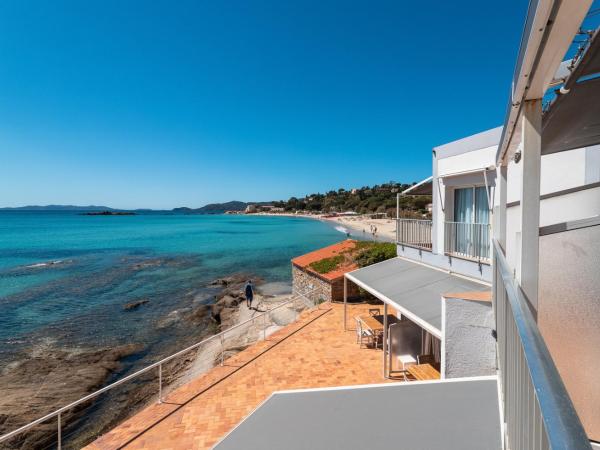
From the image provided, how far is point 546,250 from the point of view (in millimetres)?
2936

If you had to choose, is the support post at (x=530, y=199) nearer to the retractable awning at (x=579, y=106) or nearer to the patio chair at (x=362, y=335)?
the retractable awning at (x=579, y=106)

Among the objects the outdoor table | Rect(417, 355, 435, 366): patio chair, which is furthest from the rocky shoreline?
the outdoor table

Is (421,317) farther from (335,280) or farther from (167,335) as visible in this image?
(167,335)

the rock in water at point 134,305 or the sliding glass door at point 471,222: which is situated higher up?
the sliding glass door at point 471,222

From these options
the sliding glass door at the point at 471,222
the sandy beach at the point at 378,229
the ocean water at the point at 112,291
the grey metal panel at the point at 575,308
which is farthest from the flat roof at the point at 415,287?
the sandy beach at the point at 378,229

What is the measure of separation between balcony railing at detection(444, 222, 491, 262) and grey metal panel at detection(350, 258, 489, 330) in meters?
0.70

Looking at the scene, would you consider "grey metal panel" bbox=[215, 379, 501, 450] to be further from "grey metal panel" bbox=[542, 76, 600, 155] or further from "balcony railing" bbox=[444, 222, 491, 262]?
"balcony railing" bbox=[444, 222, 491, 262]

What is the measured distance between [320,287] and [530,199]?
56.0 feet

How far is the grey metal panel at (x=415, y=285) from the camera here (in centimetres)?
705

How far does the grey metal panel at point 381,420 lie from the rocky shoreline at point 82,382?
8868mm

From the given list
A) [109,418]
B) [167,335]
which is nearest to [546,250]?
[109,418]

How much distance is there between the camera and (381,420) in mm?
3512

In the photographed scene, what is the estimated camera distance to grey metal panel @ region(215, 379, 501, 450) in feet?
10.0

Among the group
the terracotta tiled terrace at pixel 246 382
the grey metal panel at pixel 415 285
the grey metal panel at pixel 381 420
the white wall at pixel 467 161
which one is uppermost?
the white wall at pixel 467 161
